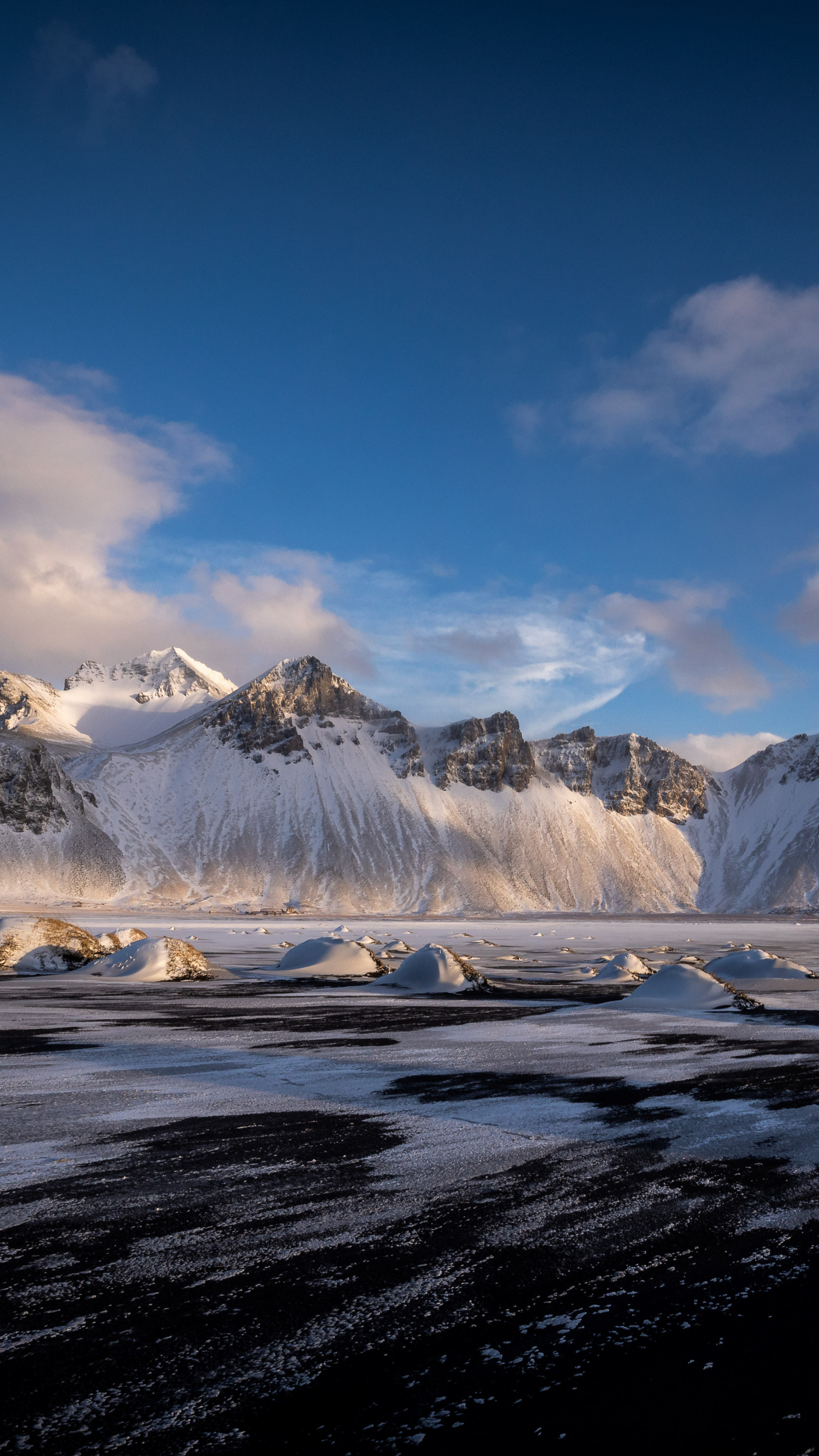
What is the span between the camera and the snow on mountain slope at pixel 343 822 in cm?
13550

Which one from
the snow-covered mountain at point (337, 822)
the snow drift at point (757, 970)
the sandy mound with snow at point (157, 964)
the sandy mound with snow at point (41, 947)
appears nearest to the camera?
the sandy mound with snow at point (157, 964)

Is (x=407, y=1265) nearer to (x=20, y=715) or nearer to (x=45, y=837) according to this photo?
(x=45, y=837)

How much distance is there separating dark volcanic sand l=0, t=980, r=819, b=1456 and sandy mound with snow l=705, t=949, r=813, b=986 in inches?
677

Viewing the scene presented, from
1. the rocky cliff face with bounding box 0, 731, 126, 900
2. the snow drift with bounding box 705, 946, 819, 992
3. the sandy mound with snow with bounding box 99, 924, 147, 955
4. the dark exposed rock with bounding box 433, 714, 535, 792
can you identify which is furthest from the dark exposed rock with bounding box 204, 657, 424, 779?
the snow drift with bounding box 705, 946, 819, 992

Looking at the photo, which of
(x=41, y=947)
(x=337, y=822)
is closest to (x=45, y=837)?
(x=337, y=822)

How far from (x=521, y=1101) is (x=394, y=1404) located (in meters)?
4.67

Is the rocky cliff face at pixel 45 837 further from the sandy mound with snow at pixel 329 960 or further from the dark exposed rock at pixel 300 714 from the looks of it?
the sandy mound with snow at pixel 329 960

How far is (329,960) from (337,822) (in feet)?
430

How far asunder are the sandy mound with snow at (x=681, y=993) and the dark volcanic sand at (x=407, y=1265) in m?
8.41

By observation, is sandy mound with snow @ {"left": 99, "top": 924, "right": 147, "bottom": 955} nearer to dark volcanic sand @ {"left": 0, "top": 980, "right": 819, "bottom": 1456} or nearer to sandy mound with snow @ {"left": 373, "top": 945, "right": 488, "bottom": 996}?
sandy mound with snow @ {"left": 373, "top": 945, "right": 488, "bottom": 996}

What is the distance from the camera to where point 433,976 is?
1906cm

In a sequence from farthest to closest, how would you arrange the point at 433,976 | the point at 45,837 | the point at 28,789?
the point at 28,789
the point at 45,837
the point at 433,976

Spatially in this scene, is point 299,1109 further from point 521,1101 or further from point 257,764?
point 257,764

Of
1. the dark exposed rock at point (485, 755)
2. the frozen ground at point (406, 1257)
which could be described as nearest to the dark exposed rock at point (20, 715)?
the dark exposed rock at point (485, 755)
